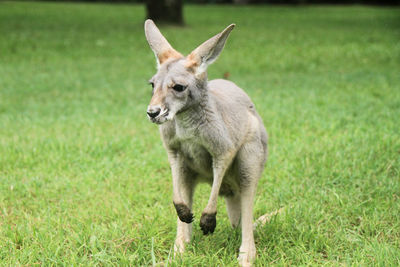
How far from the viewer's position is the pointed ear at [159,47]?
270 centimetres

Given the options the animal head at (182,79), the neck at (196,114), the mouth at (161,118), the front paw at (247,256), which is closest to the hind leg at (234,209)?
the front paw at (247,256)

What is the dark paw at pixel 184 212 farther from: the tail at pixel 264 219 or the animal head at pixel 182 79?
the tail at pixel 264 219

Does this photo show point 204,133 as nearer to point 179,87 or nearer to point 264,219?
point 179,87

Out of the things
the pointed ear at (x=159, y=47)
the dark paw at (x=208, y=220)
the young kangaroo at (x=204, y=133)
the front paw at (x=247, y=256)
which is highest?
the pointed ear at (x=159, y=47)

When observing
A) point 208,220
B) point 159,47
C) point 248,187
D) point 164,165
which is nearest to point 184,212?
point 208,220

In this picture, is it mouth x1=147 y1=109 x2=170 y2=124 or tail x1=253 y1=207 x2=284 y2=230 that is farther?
tail x1=253 y1=207 x2=284 y2=230

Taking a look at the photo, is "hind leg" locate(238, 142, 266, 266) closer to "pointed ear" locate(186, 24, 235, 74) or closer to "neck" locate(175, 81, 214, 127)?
"neck" locate(175, 81, 214, 127)

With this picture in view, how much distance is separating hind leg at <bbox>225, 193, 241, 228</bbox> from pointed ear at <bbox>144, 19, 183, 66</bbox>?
1018mm

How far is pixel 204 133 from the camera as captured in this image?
2586mm

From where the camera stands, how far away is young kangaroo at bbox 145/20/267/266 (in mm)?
2480

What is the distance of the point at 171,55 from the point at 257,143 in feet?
2.44

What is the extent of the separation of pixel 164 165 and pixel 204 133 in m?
1.84

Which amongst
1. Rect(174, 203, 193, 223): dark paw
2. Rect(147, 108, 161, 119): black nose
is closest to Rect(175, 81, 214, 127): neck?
Rect(147, 108, 161, 119): black nose

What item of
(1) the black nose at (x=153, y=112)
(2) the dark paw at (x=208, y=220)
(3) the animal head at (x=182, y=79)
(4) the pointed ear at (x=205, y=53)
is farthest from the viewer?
(2) the dark paw at (x=208, y=220)
